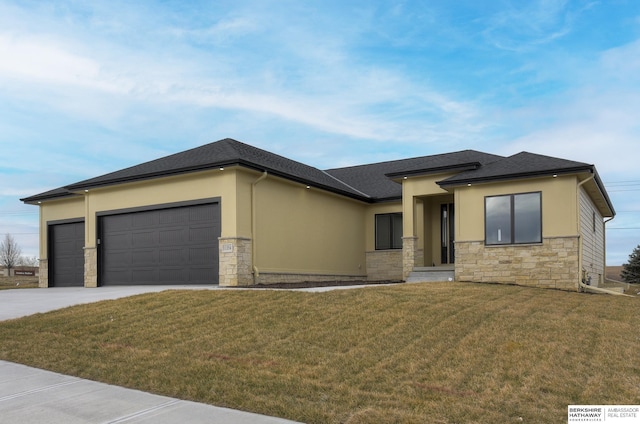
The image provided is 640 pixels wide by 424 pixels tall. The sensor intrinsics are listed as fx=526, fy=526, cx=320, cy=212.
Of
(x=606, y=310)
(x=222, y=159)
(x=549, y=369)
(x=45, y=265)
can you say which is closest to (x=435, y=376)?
(x=549, y=369)

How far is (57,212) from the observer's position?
74.8 ft

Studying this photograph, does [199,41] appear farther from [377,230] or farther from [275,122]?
[377,230]

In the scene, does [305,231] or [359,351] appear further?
[305,231]

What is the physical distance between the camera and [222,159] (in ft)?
53.2

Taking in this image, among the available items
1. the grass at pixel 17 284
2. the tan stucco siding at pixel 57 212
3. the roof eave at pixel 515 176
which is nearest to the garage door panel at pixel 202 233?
the tan stucco siding at pixel 57 212

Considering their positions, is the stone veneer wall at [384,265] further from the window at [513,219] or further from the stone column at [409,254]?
the window at [513,219]

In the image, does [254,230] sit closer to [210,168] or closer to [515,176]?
[210,168]

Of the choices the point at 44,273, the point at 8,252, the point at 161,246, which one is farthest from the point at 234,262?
the point at 8,252

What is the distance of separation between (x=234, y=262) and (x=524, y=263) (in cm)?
878

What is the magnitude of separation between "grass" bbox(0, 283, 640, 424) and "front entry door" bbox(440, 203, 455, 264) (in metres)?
8.55

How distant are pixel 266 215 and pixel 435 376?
1143cm

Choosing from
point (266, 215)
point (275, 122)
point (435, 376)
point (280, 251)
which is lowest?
point (435, 376)

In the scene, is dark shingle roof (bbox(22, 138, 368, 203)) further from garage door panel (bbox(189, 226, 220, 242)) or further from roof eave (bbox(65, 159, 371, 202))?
garage door panel (bbox(189, 226, 220, 242))

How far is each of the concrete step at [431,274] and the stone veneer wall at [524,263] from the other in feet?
2.39
